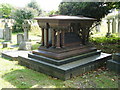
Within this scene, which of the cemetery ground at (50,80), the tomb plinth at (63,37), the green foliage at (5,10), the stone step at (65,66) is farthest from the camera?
the green foliage at (5,10)

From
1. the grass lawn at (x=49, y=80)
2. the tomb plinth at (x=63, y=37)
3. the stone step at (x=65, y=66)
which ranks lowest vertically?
the grass lawn at (x=49, y=80)

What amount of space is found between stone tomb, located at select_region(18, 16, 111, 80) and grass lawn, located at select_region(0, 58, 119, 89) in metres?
0.25

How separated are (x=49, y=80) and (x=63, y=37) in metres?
1.79

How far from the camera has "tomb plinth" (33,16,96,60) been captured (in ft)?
18.2

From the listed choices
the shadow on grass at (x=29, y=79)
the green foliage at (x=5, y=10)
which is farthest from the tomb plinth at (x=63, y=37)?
the green foliage at (x=5, y=10)

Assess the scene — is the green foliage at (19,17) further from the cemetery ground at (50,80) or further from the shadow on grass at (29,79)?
the shadow on grass at (29,79)

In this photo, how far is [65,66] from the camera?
17.0ft

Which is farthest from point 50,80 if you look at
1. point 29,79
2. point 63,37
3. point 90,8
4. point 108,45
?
point 108,45

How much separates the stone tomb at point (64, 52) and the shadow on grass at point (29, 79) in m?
0.26

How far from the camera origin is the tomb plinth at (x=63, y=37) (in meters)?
5.54

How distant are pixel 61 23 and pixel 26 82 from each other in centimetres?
239

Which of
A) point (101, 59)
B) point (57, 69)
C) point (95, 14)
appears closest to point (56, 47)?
point (57, 69)

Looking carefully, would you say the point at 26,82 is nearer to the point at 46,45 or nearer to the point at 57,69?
the point at 57,69

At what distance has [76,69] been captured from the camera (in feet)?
16.9
